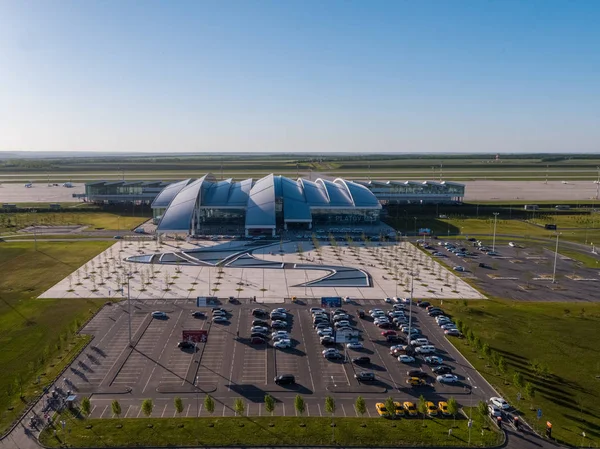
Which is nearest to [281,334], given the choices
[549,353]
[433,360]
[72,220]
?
[433,360]

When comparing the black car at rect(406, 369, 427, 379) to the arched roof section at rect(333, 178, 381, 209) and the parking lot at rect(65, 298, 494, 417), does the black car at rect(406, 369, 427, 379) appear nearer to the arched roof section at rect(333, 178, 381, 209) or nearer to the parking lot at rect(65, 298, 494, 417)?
the parking lot at rect(65, 298, 494, 417)

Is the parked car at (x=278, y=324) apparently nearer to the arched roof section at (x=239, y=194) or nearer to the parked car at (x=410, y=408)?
the parked car at (x=410, y=408)

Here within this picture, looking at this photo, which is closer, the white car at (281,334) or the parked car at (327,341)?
the parked car at (327,341)

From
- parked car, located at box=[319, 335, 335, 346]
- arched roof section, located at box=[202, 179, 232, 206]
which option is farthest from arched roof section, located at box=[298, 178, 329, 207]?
parked car, located at box=[319, 335, 335, 346]

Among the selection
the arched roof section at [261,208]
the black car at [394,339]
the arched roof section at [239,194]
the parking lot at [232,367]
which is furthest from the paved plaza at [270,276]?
the arched roof section at [239,194]

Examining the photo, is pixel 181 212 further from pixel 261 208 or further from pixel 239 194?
pixel 239 194
